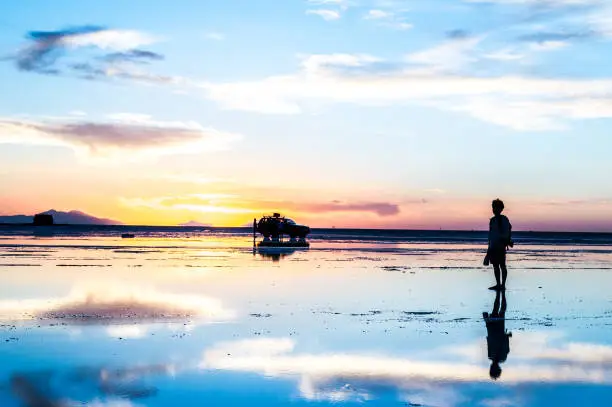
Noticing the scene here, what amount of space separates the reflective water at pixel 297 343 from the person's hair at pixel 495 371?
0.40 ft

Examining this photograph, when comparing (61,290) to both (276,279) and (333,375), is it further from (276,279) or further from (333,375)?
(333,375)

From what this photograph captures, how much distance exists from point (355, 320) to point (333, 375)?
4.89m

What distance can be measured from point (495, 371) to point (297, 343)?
3052 millimetres

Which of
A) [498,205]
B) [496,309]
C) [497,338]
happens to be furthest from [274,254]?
[497,338]

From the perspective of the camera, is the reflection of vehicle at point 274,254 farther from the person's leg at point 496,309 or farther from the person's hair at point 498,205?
the person's leg at point 496,309

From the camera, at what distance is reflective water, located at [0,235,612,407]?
8.05 metres

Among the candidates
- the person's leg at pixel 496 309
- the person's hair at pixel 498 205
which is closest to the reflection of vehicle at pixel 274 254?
the person's hair at pixel 498 205

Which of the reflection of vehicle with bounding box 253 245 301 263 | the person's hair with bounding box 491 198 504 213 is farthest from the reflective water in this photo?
the reflection of vehicle with bounding box 253 245 301 263

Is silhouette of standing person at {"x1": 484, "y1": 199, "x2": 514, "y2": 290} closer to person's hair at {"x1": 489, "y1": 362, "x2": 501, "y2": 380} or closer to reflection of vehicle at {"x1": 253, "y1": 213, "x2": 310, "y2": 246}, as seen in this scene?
person's hair at {"x1": 489, "y1": 362, "x2": 501, "y2": 380}

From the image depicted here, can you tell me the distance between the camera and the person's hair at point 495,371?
9.00 meters

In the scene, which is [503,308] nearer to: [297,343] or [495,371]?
[297,343]

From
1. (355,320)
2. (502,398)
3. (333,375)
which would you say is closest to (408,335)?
(355,320)

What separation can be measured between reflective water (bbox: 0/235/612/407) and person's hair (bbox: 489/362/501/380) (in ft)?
0.40

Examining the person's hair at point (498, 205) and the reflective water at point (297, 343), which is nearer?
the reflective water at point (297, 343)
